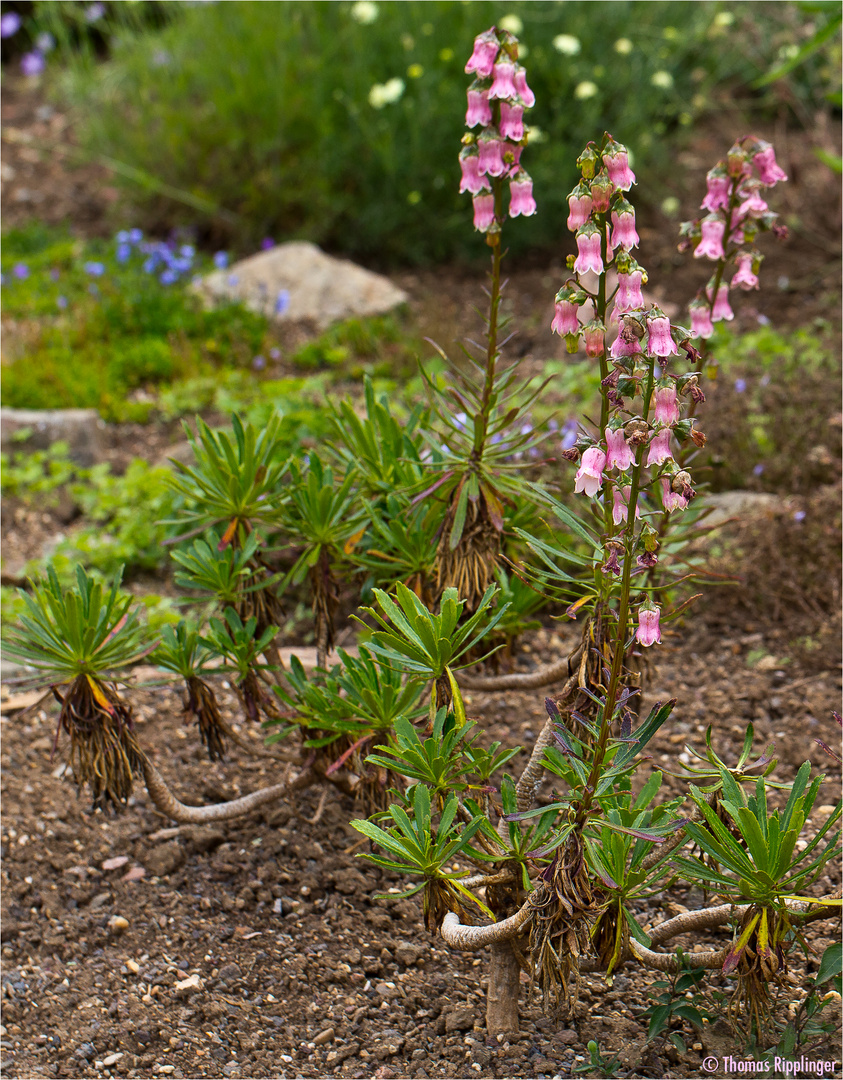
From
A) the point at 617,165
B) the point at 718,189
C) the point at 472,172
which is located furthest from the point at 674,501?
the point at 718,189

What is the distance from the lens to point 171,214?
764cm

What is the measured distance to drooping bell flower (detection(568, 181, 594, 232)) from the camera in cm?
174

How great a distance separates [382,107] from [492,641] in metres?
5.25

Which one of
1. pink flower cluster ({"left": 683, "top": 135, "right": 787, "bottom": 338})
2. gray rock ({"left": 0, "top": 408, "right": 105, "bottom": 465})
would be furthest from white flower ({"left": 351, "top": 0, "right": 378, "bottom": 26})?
pink flower cluster ({"left": 683, "top": 135, "right": 787, "bottom": 338})

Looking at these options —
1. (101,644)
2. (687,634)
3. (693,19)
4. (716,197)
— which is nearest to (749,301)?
(693,19)

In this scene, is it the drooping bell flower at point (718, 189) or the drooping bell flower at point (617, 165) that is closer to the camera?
the drooping bell flower at point (617, 165)

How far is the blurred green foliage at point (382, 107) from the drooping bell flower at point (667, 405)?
526cm

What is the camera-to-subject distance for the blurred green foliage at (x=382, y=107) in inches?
267

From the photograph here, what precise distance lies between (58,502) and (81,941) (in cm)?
258

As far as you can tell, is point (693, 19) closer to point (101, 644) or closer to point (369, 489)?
point (369, 489)

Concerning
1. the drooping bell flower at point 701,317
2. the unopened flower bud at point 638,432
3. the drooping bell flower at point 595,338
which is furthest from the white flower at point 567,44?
the unopened flower bud at point 638,432

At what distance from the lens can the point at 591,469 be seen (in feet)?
5.49

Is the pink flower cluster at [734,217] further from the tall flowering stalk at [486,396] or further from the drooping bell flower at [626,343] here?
the drooping bell flower at [626,343]

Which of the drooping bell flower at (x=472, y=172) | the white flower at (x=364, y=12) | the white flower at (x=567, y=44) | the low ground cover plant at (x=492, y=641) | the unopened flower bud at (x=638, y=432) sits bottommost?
the low ground cover plant at (x=492, y=641)
